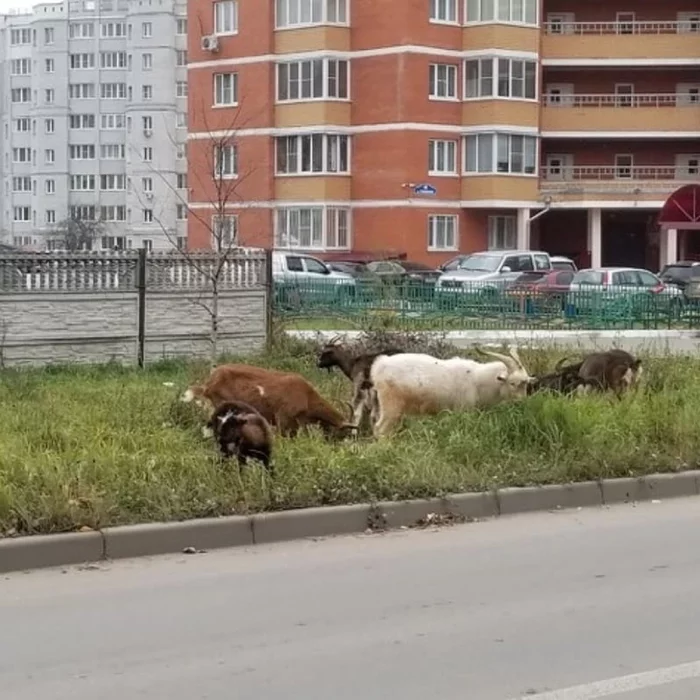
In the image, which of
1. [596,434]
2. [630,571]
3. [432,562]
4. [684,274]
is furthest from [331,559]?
[684,274]

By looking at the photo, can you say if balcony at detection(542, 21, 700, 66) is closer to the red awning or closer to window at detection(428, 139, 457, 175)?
window at detection(428, 139, 457, 175)

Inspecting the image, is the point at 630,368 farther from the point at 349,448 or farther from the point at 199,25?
the point at 199,25

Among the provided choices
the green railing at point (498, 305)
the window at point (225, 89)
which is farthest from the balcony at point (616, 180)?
the green railing at point (498, 305)

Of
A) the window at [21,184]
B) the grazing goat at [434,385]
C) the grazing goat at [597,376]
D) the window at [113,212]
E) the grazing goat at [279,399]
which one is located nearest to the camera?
the grazing goat at [279,399]

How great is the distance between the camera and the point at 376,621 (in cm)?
698

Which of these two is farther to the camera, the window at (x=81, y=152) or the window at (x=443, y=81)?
the window at (x=81, y=152)

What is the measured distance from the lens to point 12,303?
55.5ft

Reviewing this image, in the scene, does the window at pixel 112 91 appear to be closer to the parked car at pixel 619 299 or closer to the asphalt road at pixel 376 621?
the parked car at pixel 619 299

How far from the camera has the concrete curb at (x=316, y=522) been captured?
805 centimetres

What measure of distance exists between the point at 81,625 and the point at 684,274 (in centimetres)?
3805

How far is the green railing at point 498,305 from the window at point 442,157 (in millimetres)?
23529

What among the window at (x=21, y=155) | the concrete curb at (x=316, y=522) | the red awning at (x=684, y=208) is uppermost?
the window at (x=21, y=155)

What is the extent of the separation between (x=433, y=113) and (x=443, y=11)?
4184mm

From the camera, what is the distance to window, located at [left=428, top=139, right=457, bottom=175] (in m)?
52.4
